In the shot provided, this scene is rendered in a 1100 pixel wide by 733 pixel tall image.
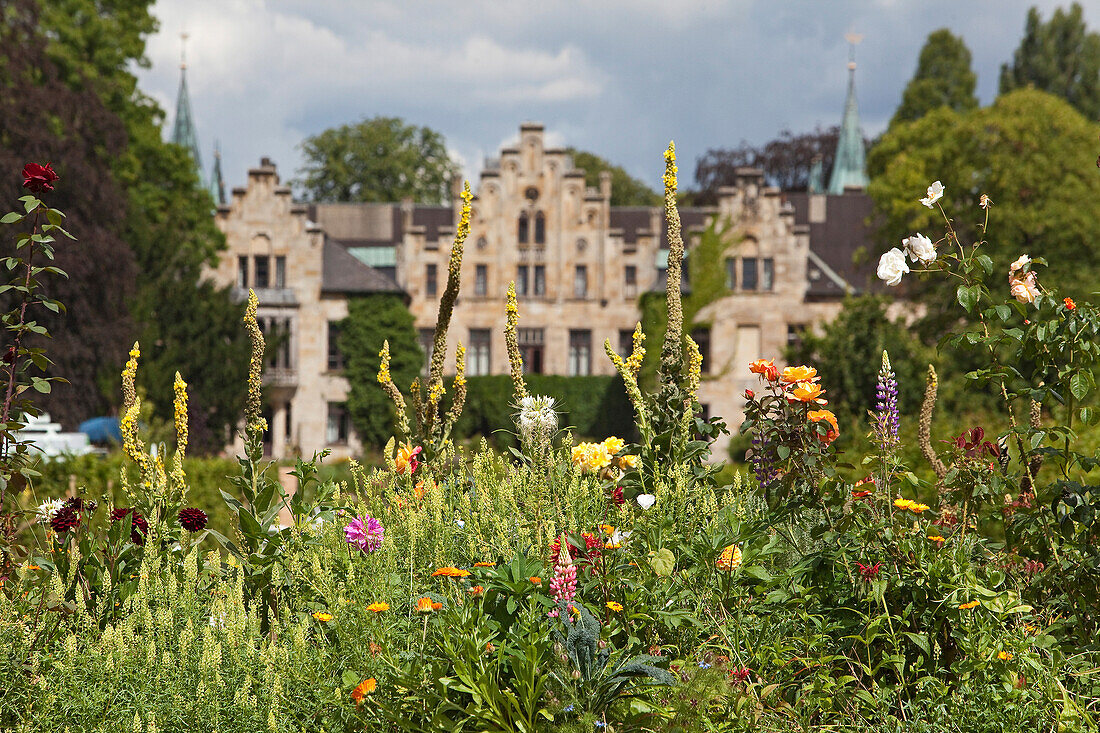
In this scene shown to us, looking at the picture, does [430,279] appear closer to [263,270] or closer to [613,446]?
[263,270]

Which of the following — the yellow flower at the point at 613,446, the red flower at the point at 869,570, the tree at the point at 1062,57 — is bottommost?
the red flower at the point at 869,570

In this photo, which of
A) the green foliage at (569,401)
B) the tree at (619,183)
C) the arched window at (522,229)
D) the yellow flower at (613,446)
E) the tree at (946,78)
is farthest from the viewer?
the tree at (619,183)

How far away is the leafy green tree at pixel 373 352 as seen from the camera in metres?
31.2

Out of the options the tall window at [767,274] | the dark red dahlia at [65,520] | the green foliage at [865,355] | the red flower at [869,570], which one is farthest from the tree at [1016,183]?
the dark red dahlia at [65,520]

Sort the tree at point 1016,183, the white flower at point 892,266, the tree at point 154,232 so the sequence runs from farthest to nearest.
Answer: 1. the tree at point 154,232
2. the tree at point 1016,183
3. the white flower at point 892,266

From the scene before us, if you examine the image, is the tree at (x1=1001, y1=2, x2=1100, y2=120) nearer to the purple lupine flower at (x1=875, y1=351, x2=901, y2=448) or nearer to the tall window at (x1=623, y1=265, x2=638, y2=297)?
the tall window at (x1=623, y1=265, x2=638, y2=297)

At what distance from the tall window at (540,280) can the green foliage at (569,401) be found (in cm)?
283

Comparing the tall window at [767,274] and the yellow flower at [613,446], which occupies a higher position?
the tall window at [767,274]

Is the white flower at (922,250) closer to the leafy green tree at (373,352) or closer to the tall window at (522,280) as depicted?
the leafy green tree at (373,352)

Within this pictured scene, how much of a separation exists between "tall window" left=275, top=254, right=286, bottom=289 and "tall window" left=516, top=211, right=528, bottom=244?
24.8ft

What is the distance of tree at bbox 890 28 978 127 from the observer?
38.0 metres

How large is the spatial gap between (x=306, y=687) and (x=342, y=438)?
30189 millimetres

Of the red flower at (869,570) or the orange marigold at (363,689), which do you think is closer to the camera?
the orange marigold at (363,689)

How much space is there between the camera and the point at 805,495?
3930 mm
